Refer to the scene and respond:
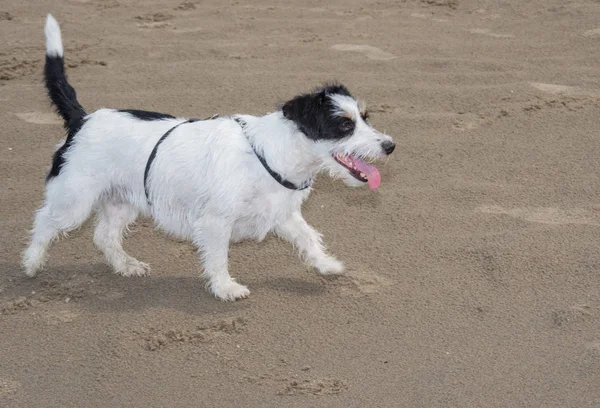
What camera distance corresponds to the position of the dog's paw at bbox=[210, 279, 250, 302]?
17.2 ft

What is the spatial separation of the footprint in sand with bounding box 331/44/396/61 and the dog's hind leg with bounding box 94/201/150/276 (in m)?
3.70

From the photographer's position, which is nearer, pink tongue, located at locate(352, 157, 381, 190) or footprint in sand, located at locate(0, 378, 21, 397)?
footprint in sand, located at locate(0, 378, 21, 397)

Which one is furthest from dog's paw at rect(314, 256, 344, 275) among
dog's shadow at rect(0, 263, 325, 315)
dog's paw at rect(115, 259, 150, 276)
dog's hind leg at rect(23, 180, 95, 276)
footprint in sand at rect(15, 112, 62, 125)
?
footprint in sand at rect(15, 112, 62, 125)

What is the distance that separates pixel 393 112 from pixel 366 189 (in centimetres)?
122

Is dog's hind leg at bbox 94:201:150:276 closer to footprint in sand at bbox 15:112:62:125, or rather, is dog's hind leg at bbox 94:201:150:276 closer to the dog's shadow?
the dog's shadow

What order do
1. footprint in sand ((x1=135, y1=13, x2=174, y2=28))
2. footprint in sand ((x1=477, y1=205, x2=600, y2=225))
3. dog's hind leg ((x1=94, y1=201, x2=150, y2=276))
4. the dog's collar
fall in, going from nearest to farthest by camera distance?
the dog's collar → dog's hind leg ((x1=94, y1=201, x2=150, y2=276)) → footprint in sand ((x1=477, y1=205, x2=600, y2=225)) → footprint in sand ((x1=135, y1=13, x2=174, y2=28))

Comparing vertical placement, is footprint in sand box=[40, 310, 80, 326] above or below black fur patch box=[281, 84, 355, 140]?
below

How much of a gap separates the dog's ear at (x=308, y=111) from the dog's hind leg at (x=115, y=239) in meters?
1.40

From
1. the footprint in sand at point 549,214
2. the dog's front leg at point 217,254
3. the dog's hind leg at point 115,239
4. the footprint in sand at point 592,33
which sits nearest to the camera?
the dog's front leg at point 217,254

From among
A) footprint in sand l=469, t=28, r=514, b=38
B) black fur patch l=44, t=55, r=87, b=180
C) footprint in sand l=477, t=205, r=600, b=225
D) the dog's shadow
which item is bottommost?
the dog's shadow

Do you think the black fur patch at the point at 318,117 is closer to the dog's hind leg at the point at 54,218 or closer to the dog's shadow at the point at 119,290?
the dog's shadow at the point at 119,290

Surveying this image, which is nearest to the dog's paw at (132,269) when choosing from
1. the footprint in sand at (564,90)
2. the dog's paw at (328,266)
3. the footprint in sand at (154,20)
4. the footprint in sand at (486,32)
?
the dog's paw at (328,266)

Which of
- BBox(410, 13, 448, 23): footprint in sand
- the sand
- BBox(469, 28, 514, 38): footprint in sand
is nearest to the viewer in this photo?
the sand

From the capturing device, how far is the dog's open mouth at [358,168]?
4891 mm
